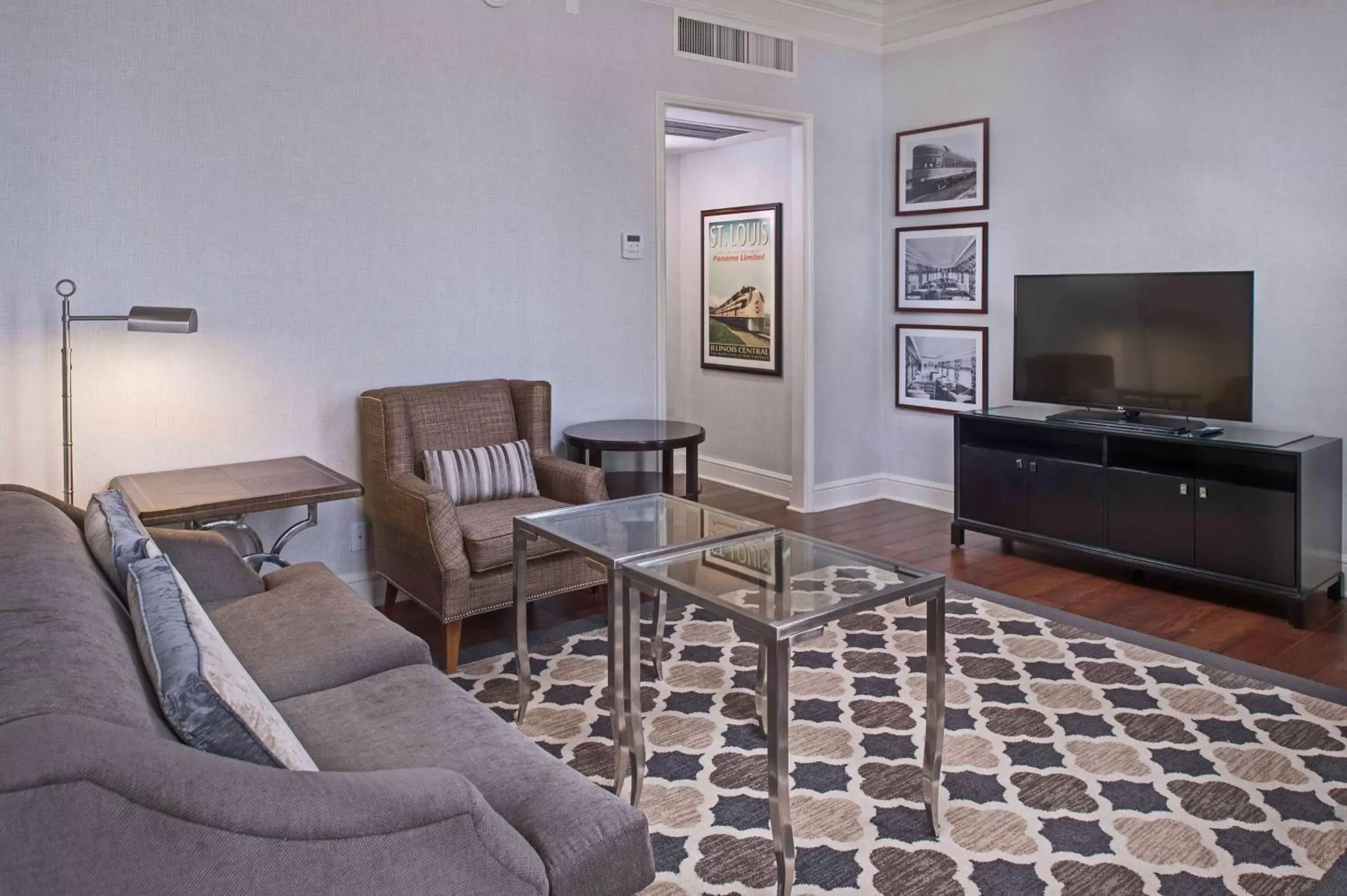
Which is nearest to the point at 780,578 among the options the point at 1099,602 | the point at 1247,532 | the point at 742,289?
the point at 1099,602

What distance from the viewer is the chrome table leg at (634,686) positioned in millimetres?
2609

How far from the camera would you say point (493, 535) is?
11.9ft

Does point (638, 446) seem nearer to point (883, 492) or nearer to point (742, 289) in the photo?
point (883, 492)

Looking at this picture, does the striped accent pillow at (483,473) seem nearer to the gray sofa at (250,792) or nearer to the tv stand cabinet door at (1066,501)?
the gray sofa at (250,792)

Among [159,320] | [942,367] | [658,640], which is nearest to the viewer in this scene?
[159,320]

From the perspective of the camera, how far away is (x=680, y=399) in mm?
7383

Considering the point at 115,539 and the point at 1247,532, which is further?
the point at 1247,532

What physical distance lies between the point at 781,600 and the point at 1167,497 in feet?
8.55

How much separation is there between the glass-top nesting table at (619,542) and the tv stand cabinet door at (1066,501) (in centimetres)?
213

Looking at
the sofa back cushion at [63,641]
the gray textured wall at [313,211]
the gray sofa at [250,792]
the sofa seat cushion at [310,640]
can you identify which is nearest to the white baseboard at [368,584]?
the gray textured wall at [313,211]

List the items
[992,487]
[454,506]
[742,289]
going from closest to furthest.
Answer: [454,506] < [992,487] < [742,289]

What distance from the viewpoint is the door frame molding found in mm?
5125

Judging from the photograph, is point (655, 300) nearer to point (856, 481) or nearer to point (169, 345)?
point (856, 481)

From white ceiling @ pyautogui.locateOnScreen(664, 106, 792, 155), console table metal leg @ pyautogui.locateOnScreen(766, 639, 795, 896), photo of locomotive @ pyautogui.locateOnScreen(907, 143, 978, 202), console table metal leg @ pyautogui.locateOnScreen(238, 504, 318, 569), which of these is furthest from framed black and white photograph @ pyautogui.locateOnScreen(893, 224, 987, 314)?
console table metal leg @ pyautogui.locateOnScreen(766, 639, 795, 896)
